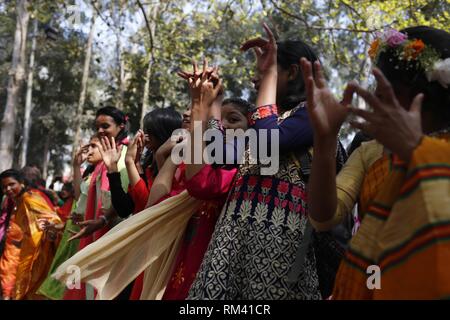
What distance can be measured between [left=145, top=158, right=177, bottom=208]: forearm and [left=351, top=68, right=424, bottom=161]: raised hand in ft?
5.62

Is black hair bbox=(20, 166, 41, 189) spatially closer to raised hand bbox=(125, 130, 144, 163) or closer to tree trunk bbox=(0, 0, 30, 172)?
raised hand bbox=(125, 130, 144, 163)

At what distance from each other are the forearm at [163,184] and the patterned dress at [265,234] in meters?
0.76

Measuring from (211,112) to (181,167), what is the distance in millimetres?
689

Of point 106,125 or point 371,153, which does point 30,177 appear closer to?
point 106,125

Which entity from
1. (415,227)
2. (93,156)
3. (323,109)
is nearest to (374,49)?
(323,109)

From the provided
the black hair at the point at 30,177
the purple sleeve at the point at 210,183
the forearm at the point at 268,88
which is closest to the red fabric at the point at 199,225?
the purple sleeve at the point at 210,183

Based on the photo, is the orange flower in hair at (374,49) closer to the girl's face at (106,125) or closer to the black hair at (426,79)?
the black hair at (426,79)

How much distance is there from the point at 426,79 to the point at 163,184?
1681 mm

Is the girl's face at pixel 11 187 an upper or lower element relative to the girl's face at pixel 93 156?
lower

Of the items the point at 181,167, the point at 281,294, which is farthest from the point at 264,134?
the point at 181,167

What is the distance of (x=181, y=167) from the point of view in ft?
10.0

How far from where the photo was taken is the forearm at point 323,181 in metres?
1.62
